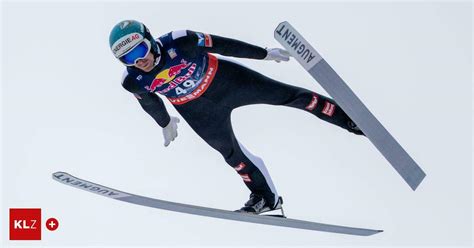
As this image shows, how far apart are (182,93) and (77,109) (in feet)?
5.20

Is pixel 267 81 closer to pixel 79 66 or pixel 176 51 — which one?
pixel 176 51

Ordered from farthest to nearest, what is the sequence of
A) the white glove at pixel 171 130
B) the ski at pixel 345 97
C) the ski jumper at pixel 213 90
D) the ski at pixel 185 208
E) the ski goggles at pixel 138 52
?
A: the white glove at pixel 171 130
the ski at pixel 185 208
the ski jumper at pixel 213 90
the ski goggles at pixel 138 52
the ski at pixel 345 97

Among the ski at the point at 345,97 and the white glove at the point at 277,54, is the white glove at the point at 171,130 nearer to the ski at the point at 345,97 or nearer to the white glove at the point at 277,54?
the white glove at the point at 277,54

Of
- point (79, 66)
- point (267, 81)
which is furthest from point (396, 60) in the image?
point (79, 66)

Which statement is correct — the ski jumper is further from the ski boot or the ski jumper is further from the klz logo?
the klz logo

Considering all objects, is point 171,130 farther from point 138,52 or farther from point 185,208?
point 138,52

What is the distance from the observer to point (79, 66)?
725 centimetres

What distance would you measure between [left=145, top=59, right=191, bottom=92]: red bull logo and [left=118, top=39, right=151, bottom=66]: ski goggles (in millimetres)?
247

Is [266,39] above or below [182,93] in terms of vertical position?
above

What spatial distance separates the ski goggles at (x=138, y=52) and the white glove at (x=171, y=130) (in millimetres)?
862

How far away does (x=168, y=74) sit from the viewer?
5727 millimetres

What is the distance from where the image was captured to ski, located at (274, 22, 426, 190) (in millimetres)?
4926

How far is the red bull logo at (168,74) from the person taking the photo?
5707 mm

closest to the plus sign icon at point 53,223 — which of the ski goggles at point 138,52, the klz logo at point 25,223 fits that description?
the klz logo at point 25,223
